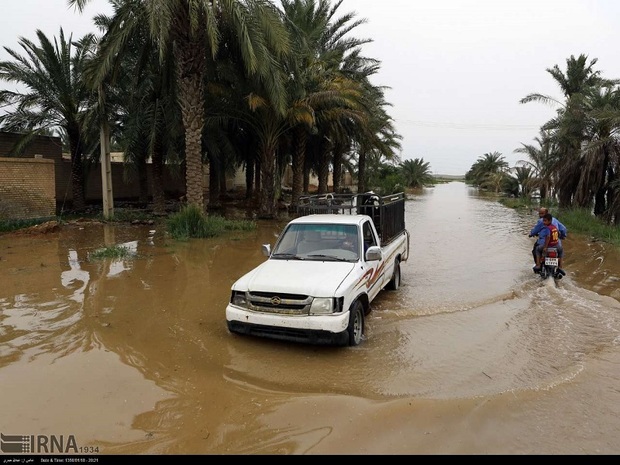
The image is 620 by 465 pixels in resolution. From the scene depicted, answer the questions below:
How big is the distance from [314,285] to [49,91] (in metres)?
17.5

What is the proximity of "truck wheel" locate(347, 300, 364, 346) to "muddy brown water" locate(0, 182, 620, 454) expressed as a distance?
166 mm

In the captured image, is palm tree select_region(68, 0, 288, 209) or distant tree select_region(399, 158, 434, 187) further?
distant tree select_region(399, 158, 434, 187)

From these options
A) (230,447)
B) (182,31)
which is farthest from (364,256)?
(182,31)

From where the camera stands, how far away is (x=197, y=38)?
46.1 ft

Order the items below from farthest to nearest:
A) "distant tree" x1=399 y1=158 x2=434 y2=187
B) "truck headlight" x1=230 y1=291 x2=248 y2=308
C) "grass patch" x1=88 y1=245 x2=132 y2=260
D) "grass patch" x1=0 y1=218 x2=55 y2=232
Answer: "distant tree" x1=399 y1=158 x2=434 y2=187
"grass patch" x1=0 y1=218 x2=55 y2=232
"grass patch" x1=88 y1=245 x2=132 y2=260
"truck headlight" x1=230 y1=291 x2=248 y2=308

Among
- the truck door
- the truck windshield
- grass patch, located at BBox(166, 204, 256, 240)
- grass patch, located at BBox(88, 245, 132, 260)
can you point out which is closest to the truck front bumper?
the truck windshield

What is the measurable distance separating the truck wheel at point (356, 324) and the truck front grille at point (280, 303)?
604 mm

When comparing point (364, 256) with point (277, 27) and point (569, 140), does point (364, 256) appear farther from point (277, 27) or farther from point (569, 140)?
point (569, 140)

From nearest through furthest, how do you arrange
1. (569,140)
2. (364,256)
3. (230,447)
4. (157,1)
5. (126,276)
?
(230,447) → (364,256) → (126,276) → (157,1) → (569,140)

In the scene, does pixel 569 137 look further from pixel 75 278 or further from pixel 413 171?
pixel 413 171

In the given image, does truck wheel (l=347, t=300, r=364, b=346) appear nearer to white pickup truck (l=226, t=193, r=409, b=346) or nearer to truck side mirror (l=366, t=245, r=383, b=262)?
white pickup truck (l=226, t=193, r=409, b=346)

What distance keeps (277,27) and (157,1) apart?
3.67 metres

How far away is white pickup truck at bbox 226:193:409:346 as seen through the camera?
517cm

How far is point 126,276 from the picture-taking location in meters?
9.05
